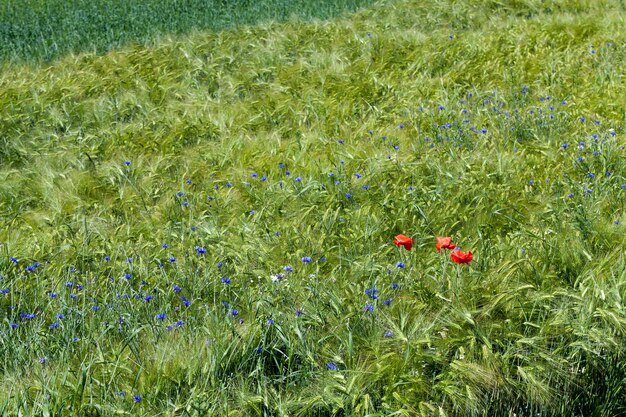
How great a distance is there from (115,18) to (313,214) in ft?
18.9

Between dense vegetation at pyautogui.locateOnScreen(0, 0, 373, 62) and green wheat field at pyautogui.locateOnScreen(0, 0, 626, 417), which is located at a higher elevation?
dense vegetation at pyautogui.locateOnScreen(0, 0, 373, 62)

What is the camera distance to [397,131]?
21.9ft

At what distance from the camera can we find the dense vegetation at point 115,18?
9148 mm

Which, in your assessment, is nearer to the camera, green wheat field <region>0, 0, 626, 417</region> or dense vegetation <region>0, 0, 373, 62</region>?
green wheat field <region>0, 0, 626, 417</region>

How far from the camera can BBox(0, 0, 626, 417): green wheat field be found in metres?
3.56

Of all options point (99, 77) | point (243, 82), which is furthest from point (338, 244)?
point (99, 77)

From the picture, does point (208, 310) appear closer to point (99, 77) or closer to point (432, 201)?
point (432, 201)

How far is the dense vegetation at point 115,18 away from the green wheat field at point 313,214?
0.21ft

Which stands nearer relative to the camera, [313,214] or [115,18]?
[313,214]

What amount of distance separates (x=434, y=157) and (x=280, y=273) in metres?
2.01

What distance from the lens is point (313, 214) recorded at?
5.29 metres

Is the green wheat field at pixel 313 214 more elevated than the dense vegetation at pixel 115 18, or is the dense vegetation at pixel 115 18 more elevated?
the dense vegetation at pixel 115 18

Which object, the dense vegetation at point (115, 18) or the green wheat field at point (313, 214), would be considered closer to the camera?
the green wheat field at point (313, 214)

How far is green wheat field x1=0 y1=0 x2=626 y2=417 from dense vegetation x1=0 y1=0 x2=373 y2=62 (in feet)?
0.21
